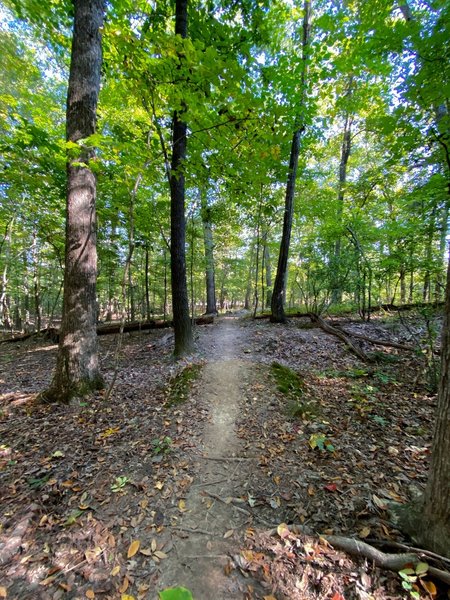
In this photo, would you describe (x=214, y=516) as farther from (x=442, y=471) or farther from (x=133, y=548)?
(x=442, y=471)

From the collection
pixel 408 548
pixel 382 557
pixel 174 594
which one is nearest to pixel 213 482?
pixel 174 594

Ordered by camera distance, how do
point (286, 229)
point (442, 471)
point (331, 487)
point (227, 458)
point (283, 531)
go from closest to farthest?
point (442, 471)
point (283, 531)
point (331, 487)
point (227, 458)
point (286, 229)

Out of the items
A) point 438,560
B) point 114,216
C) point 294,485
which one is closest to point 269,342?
point 294,485

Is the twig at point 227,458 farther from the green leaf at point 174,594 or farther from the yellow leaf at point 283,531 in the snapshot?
the green leaf at point 174,594

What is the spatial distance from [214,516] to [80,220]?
480 centimetres

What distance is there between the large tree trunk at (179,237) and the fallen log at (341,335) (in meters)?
4.26

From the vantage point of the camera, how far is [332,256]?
8.89 metres

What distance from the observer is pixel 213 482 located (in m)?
2.99

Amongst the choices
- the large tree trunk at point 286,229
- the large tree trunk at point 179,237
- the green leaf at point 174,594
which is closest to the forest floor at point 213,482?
the green leaf at point 174,594

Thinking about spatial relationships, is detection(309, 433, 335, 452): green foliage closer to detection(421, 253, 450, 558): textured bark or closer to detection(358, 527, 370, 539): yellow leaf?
detection(358, 527, 370, 539): yellow leaf

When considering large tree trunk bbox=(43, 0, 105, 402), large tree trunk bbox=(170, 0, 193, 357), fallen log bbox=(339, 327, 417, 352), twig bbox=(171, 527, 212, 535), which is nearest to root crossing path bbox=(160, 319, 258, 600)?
twig bbox=(171, 527, 212, 535)

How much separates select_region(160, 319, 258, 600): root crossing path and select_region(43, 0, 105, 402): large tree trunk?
2.39 metres

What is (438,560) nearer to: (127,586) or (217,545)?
(217,545)

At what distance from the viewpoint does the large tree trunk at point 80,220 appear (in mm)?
4387
